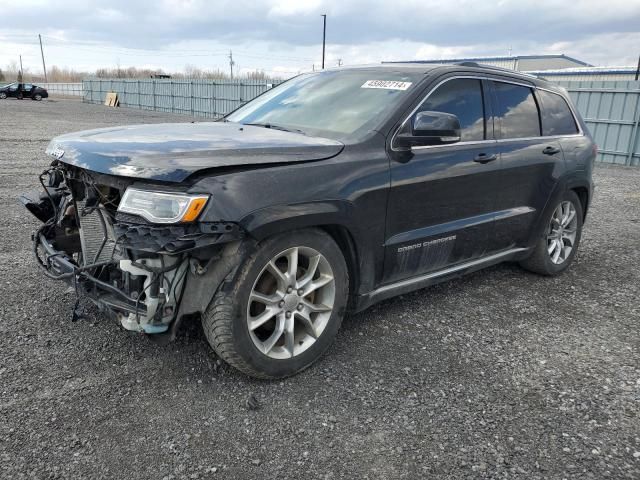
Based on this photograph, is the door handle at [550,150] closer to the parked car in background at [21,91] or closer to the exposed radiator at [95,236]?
the exposed radiator at [95,236]

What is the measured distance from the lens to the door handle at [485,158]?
3928mm

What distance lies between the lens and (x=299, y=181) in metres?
2.90

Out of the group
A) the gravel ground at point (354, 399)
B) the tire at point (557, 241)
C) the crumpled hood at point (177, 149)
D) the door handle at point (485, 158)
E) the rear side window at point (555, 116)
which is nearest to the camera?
the gravel ground at point (354, 399)

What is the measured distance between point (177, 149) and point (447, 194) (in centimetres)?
192

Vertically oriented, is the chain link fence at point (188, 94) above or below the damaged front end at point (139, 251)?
above

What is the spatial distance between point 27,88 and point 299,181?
167 feet

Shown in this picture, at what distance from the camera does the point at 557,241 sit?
506 centimetres

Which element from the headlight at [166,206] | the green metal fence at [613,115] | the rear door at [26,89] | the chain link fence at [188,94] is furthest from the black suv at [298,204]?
the rear door at [26,89]

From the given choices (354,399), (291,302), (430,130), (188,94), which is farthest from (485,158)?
(188,94)

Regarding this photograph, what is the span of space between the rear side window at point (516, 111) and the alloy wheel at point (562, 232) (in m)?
0.87

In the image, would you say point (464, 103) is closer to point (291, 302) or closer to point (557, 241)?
point (557, 241)

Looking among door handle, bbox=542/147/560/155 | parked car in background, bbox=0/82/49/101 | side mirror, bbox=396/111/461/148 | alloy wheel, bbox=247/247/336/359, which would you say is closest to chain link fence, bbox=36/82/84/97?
parked car in background, bbox=0/82/49/101

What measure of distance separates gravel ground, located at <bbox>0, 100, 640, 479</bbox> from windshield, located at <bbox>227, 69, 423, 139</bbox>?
4.69ft

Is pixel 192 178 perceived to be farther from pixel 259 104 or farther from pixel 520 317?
pixel 520 317
